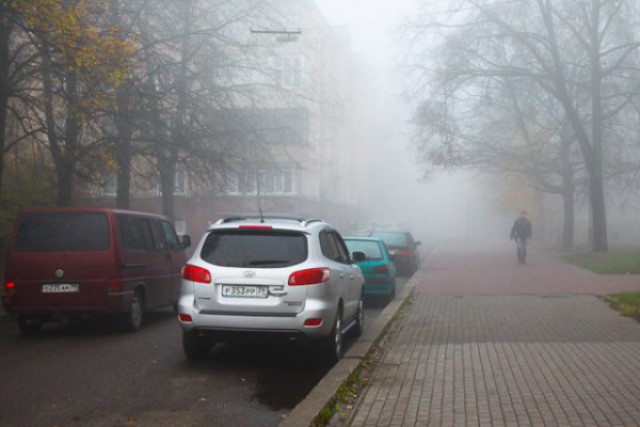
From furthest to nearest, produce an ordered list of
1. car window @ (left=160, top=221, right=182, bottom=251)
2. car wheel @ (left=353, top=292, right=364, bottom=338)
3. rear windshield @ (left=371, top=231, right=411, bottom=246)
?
rear windshield @ (left=371, top=231, right=411, bottom=246), car window @ (left=160, top=221, right=182, bottom=251), car wheel @ (left=353, top=292, right=364, bottom=338)

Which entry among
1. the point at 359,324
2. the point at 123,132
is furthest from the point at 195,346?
the point at 123,132

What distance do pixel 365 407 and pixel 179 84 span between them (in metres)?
15.4

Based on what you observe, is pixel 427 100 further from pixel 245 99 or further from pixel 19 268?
pixel 19 268

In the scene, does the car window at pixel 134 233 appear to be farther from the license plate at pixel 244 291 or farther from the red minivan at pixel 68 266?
the license plate at pixel 244 291

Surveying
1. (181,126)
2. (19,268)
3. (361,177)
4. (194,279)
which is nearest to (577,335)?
(194,279)

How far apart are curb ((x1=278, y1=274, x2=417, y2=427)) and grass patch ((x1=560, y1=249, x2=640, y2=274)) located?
12418 millimetres

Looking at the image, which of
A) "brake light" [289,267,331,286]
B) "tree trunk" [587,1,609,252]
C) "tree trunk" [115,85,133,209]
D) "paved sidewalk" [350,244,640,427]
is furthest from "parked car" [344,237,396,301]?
"tree trunk" [587,1,609,252]

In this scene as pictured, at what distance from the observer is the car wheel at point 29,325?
11.1m

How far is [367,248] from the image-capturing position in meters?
16.3

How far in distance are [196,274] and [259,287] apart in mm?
754

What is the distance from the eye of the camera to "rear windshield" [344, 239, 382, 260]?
16.0 metres

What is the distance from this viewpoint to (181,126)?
66.5ft

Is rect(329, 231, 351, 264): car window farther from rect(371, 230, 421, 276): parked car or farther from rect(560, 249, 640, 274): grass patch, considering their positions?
rect(560, 249, 640, 274): grass patch

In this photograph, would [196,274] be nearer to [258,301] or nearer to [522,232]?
[258,301]
